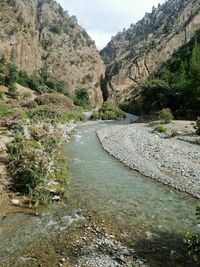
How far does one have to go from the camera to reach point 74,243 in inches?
503

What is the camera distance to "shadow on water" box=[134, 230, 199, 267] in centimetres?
1150

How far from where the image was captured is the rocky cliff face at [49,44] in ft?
331

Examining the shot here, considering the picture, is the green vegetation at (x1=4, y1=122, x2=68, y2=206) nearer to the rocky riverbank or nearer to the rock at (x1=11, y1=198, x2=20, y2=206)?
the rock at (x1=11, y1=198, x2=20, y2=206)

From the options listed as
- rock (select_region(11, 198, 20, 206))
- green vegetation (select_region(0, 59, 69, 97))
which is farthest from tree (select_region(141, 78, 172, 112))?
rock (select_region(11, 198, 20, 206))

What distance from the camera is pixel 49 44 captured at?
410ft

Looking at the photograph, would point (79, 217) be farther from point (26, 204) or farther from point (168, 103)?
point (168, 103)

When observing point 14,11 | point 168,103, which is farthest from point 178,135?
point 14,11

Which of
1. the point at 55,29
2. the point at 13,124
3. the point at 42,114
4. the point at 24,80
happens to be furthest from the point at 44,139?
the point at 55,29

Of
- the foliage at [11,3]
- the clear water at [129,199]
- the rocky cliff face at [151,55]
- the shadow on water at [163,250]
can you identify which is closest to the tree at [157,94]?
the clear water at [129,199]

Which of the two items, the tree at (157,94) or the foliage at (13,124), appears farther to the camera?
the tree at (157,94)

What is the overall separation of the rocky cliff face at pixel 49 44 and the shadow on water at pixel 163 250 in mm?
88644

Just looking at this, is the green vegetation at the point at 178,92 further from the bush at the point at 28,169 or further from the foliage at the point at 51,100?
the bush at the point at 28,169

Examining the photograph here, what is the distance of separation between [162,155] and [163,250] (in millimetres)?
15337

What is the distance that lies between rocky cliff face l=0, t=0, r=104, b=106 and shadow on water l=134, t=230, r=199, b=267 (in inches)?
3490
